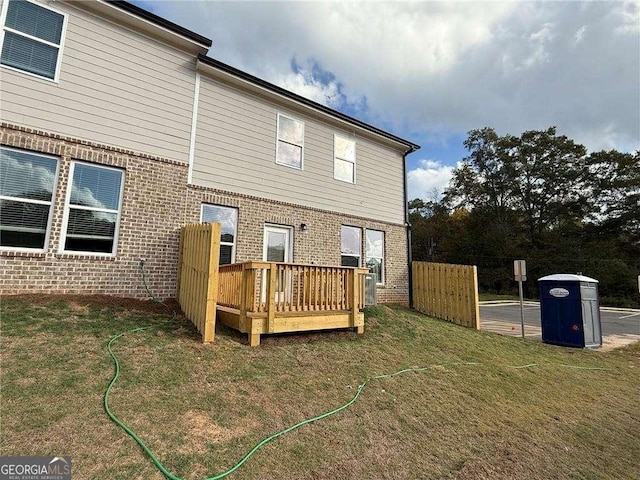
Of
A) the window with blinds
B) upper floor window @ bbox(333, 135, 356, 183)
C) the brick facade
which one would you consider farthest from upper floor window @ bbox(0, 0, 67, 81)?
upper floor window @ bbox(333, 135, 356, 183)

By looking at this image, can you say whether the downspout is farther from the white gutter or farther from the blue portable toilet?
the white gutter

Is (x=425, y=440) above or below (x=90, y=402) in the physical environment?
below

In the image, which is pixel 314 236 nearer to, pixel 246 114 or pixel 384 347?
pixel 246 114

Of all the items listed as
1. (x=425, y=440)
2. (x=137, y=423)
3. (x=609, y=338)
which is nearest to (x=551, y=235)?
(x=609, y=338)

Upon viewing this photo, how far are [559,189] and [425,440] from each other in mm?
38897

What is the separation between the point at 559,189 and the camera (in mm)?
34125

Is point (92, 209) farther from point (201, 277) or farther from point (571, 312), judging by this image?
point (571, 312)

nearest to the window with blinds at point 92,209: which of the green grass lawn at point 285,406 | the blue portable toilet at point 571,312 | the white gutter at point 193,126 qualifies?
the green grass lawn at point 285,406

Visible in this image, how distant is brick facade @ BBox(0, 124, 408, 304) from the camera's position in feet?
19.8

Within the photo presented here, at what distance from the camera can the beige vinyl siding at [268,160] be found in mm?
8492

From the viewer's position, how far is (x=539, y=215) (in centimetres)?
3494

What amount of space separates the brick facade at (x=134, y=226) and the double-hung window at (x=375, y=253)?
267 cm

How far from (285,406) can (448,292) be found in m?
8.10

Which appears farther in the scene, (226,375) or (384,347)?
(384,347)
